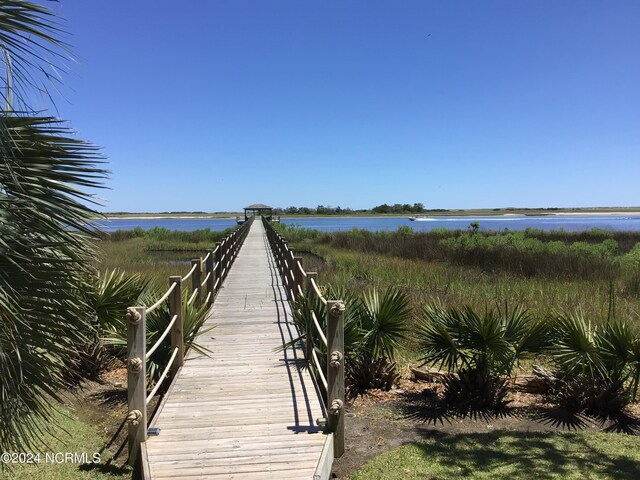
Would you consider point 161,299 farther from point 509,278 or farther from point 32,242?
point 509,278

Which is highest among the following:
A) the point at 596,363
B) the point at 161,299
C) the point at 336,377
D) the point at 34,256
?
the point at 34,256

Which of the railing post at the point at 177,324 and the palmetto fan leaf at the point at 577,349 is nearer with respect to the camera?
the palmetto fan leaf at the point at 577,349

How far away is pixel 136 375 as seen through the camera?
4008 millimetres

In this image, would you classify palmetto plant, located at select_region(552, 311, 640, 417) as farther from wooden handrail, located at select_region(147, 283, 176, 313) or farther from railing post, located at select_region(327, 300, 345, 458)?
wooden handrail, located at select_region(147, 283, 176, 313)

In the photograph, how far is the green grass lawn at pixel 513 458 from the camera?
427 cm

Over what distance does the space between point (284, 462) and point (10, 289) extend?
2.40 m

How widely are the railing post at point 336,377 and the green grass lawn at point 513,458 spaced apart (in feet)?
1.43

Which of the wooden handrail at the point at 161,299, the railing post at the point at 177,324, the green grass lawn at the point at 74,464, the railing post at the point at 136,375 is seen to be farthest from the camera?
the railing post at the point at 177,324

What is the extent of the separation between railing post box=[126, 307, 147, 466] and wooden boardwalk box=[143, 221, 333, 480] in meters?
0.14

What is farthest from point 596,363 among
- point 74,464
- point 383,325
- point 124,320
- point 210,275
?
point 210,275

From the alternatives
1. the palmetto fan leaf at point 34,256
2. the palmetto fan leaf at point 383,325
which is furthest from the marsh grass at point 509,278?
the palmetto fan leaf at point 34,256

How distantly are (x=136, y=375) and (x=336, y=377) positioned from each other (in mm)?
1765

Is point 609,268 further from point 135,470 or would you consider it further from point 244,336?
point 135,470

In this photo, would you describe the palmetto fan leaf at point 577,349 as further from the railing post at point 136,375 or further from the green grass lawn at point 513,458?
the railing post at point 136,375
